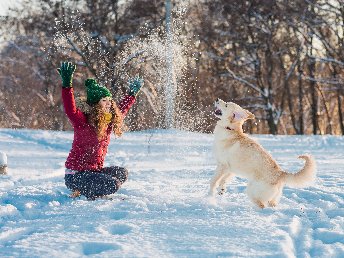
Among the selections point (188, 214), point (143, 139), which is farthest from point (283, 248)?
point (143, 139)

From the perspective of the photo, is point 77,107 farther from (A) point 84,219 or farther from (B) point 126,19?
(B) point 126,19

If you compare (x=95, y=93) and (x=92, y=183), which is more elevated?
(x=95, y=93)

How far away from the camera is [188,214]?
181 inches

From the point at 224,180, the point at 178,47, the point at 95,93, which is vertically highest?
the point at 178,47

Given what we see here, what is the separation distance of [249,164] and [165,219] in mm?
1067

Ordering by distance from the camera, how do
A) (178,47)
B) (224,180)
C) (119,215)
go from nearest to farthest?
(119,215) < (224,180) < (178,47)

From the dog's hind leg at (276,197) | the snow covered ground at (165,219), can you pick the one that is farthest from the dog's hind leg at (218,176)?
the dog's hind leg at (276,197)

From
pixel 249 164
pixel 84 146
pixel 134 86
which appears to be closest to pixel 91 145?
pixel 84 146

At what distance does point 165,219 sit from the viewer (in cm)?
442

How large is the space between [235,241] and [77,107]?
7.72ft

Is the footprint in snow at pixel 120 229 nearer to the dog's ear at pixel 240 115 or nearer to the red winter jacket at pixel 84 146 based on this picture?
the red winter jacket at pixel 84 146

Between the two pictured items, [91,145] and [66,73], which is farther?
[91,145]

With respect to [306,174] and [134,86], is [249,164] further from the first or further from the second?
[134,86]

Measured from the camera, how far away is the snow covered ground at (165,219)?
3562mm
